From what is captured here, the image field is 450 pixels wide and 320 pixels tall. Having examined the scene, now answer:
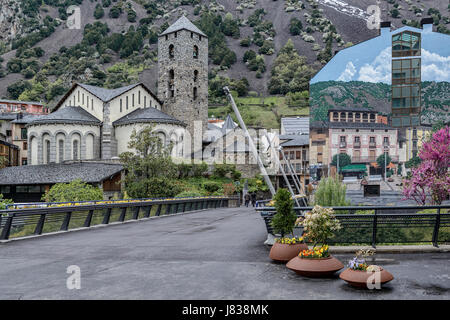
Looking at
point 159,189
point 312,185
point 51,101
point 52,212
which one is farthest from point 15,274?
point 51,101

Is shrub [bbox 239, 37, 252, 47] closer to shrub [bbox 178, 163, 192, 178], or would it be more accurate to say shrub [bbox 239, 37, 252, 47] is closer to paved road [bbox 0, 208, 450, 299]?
shrub [bbox 178, 163, 192, 178]

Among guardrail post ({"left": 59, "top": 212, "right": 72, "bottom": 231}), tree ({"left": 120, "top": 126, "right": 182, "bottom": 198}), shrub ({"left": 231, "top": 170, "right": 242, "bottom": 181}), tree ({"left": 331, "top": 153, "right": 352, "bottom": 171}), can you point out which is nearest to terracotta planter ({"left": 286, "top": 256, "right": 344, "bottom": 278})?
guardrail post ({"left": 59, "top": 212, "right": 72, "bottom": 231})

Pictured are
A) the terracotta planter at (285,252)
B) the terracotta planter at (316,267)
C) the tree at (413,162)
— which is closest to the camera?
the terracotta planter at (316,267)

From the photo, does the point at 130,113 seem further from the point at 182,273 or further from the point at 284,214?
the point at 182,273

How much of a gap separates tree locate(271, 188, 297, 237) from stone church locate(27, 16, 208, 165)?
4829 centimetres

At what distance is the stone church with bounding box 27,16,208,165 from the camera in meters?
57.8

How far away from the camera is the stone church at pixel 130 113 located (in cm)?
5775

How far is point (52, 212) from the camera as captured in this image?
14977mm

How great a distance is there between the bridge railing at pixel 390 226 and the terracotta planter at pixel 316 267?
251 cm

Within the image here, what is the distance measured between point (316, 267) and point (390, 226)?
3.87m

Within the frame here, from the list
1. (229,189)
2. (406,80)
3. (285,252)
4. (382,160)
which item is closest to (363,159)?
(382,160)

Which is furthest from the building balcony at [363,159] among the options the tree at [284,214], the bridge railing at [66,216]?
the tree at [284,214]

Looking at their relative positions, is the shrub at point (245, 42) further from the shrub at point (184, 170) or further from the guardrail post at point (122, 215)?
the guardrail post at point (122, 215)

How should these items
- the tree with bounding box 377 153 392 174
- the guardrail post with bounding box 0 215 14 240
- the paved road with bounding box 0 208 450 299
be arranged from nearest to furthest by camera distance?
the paved road with bounding box 0 208 450 299 → the guardrail post with bounding box 0 215 14 240 → the tree with bounding box 377 153 392 174
